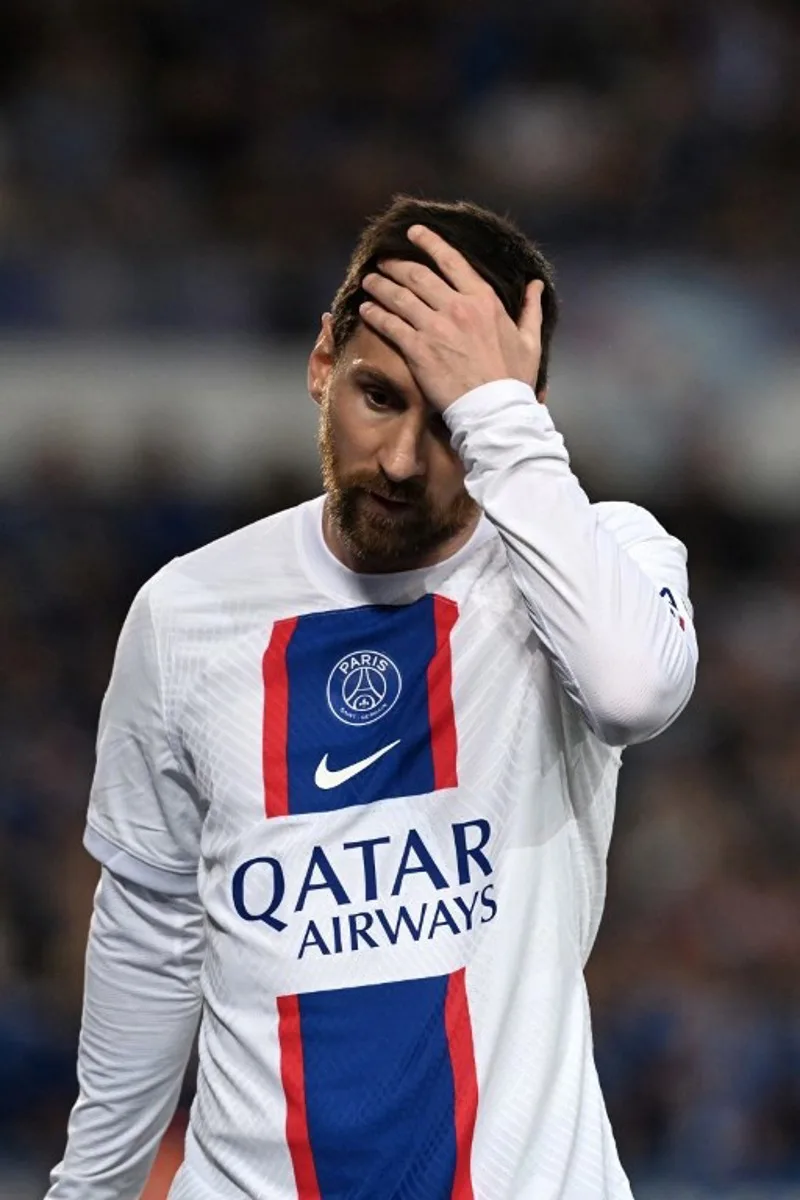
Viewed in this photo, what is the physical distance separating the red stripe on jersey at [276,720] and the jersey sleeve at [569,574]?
0.35m

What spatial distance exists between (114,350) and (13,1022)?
2.42m

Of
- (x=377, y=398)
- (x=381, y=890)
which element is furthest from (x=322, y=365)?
(x=381, y=890)

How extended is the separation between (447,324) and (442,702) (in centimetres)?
42

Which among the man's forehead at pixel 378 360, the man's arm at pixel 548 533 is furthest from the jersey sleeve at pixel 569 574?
the man's forehead at pixel 378 360

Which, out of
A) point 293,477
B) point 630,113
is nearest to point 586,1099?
point 293,477

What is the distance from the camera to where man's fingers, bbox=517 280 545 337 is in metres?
2.05

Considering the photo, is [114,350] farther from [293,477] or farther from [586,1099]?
[586,1099]

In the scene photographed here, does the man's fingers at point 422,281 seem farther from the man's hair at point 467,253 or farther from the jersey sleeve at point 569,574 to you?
the jersey sleeve at point 569,574

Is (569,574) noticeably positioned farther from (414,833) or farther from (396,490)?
(414,833)

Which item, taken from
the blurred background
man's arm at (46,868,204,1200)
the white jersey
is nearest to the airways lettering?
the white jersey

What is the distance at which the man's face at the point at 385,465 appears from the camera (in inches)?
79.4

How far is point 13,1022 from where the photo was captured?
16.7 ft

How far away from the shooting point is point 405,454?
2.00m

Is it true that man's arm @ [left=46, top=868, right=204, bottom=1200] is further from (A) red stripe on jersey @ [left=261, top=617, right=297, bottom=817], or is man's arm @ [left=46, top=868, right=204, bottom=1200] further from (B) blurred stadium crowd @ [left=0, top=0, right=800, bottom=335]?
(B) blurred stadium crowd @ [left=0, top=0, right=800, bottom=335]
